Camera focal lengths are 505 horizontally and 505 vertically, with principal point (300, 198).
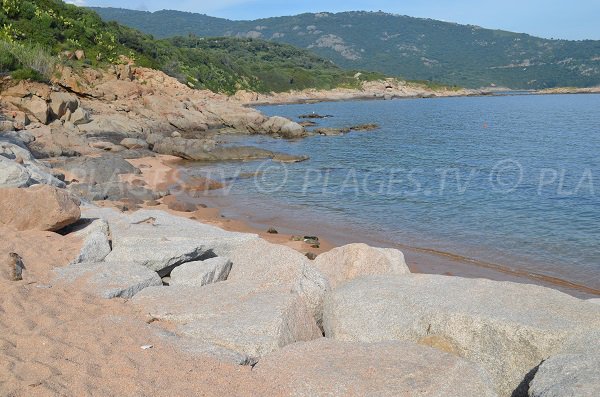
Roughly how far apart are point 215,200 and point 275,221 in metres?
4.17

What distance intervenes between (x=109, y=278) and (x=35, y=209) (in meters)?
3.03

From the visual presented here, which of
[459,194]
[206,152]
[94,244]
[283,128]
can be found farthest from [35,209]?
[283,128]

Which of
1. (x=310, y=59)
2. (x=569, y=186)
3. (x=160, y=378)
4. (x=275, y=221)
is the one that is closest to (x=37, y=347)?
(x=160, y=378)

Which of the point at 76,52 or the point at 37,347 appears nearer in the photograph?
the point at 37,347

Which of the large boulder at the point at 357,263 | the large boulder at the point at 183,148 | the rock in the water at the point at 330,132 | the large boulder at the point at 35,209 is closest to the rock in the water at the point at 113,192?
the large boulder at the point at 35,209

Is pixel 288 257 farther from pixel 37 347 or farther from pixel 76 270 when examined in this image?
pixel 37 347

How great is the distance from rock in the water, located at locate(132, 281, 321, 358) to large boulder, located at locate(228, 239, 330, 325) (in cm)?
36

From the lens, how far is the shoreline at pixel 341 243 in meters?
11.8

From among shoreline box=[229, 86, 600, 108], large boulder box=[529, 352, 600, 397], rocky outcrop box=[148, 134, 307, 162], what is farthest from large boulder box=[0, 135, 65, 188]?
shoreline box=[229, 86, 600, 108]

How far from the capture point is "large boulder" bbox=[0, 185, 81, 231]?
9242mm

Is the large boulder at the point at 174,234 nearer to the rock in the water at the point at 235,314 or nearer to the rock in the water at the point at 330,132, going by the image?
the rock in the water at the point at 235,314

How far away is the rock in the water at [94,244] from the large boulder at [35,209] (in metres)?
0.45

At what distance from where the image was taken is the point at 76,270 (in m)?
7.71

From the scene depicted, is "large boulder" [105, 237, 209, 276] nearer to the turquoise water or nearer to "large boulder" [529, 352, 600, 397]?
"large boulder" [529, 352, 600, 397]
